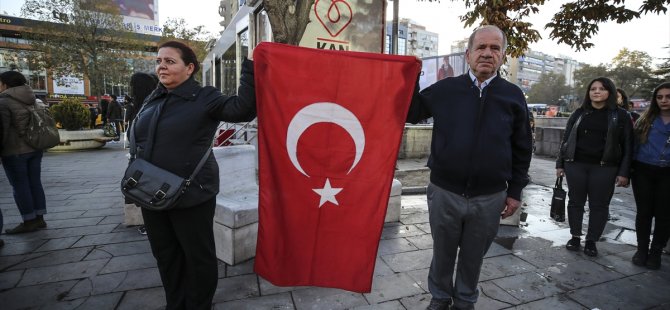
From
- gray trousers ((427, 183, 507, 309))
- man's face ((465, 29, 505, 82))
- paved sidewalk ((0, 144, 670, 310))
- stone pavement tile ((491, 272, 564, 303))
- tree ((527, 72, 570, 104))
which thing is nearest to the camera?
man's face ((465, 29, 505, 82))

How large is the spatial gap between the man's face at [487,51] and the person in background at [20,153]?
4.67m

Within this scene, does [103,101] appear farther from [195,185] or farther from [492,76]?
[492,76]

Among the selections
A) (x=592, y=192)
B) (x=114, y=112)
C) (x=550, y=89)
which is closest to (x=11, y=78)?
(x=592, y=192)

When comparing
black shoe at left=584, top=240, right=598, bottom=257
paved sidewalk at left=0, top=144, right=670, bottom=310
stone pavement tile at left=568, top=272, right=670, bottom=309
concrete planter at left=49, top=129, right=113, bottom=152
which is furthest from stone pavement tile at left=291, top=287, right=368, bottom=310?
concrete planter at left=49, top=129, right=113, bottom=152

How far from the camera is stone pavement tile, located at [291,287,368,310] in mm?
2674

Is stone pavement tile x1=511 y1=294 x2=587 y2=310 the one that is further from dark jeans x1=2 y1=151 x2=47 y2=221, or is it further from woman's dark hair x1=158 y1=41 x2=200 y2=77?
dark jeans x1=2 y1=151 x2=47 y2=221

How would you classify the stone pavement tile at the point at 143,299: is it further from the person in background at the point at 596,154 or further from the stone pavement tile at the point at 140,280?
the person in background at the point at 596,154

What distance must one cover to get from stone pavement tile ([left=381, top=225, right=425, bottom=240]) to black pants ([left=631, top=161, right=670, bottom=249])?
219cm

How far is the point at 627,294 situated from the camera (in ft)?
9.63

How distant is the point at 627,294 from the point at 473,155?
2.11 m

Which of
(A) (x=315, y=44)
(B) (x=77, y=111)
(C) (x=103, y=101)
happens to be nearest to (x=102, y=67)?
(C) (x=103, y=101)

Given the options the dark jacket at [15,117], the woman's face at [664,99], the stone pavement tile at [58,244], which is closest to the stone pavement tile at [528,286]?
the woman's face at [664,99]

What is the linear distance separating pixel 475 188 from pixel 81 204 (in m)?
5.76

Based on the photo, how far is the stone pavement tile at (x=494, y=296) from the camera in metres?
2.76
